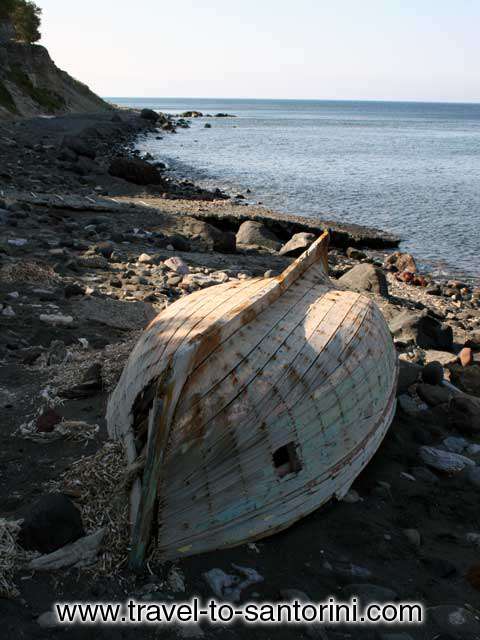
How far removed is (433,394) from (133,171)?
19264 mm

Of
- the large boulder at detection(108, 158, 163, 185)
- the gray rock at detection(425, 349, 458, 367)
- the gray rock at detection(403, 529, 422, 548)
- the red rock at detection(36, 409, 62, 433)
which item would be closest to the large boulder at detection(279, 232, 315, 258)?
the gray rock at detection(425, 349, 458, 367)

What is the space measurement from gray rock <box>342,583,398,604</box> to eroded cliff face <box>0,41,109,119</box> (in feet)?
137

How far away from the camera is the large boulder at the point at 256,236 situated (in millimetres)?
15906

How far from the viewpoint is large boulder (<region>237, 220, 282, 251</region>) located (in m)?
15.9

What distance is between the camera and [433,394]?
7.26 metres

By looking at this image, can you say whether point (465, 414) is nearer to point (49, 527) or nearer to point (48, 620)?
point (49, 527)

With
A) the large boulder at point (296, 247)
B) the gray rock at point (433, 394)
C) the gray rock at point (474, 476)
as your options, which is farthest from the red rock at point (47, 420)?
the large boulder at point (296, 247)

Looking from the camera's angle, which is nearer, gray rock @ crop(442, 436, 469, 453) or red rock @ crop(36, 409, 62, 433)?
red rock @ crop(36, 409, 62, 433)

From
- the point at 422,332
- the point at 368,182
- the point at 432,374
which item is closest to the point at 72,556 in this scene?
the point at 432,374

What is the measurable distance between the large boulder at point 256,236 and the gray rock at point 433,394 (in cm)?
879

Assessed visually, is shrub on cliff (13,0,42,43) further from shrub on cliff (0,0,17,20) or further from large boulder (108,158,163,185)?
large boulder (108,158,163,185)

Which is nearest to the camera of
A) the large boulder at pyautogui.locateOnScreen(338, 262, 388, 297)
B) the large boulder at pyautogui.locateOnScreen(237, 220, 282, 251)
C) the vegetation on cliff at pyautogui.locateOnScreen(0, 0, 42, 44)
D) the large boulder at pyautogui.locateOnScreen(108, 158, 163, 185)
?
the large boulder at pyautogui.locateOnScreen(338, 262, 388, 297)

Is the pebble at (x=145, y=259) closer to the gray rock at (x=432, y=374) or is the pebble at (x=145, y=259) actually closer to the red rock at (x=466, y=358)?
the red rock at (x=466, y=358)

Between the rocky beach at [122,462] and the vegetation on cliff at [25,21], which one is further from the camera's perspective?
the vegetation on cliff at [25,21]
